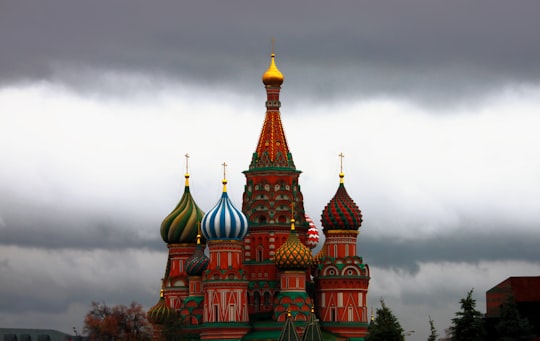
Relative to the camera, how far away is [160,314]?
91.3 meters

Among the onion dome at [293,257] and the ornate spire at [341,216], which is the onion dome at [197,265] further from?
the ornate spire at [341,216]

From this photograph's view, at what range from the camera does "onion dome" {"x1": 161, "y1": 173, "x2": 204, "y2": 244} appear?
9456 centimetres

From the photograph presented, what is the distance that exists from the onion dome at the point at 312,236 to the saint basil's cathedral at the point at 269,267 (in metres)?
0.41

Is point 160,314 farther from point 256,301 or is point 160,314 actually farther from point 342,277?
point 342,277

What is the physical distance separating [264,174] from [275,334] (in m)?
9.64

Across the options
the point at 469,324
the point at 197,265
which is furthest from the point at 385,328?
the point at 197,265

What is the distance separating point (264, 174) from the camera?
90750mm

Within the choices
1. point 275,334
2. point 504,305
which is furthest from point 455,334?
point 275,334

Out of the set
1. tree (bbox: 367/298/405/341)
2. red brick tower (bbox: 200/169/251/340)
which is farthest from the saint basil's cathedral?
tree (bbox: 367/298/405/341)

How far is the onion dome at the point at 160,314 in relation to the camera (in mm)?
90875

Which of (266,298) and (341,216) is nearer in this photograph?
(266,298)

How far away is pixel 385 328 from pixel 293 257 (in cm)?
1289

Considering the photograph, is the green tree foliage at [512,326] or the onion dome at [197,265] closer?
the green tree foliage at [512,326]

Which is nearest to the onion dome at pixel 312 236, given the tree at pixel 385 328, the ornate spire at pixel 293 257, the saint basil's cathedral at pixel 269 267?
the saint basil's cathedral at pixel 269 267
